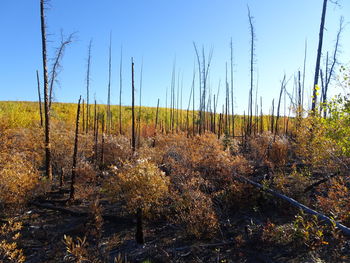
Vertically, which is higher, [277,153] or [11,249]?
[277,153]

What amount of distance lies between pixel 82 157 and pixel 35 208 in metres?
4.18

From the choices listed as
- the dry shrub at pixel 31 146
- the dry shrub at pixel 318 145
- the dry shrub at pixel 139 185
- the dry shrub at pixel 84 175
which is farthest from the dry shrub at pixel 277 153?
the dry shrub at pixel 31 146

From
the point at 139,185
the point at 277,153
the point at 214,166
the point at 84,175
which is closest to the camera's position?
the point at 139,185

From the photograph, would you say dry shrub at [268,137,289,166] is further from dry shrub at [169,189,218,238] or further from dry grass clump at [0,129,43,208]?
dry grass clump at [0,129,43,208]

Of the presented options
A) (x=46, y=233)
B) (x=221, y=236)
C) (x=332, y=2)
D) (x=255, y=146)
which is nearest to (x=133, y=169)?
(x=221, y=236)

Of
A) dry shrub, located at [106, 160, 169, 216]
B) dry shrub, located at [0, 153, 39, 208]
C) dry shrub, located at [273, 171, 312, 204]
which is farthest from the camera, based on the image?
dry shrub, located at [0, 153, 39, 208]

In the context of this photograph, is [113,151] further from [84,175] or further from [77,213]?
[77,213]

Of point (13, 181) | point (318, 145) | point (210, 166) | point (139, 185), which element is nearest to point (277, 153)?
point (318, 145)

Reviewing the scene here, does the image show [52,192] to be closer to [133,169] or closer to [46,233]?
[46,233]

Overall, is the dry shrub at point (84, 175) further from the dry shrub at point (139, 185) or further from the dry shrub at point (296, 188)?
the dry shrub at point (296, 188)

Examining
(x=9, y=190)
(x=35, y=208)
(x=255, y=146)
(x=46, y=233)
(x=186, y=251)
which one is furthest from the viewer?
(x=255, y=146)

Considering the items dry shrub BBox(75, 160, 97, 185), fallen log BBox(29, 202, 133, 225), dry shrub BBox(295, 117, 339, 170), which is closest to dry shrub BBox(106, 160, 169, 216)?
fallen log BBox(29, 202, 133, 225)

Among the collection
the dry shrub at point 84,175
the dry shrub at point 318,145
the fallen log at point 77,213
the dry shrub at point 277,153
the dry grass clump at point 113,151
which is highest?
the dry shrub at point 318,145

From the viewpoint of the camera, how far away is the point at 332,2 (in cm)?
1358
